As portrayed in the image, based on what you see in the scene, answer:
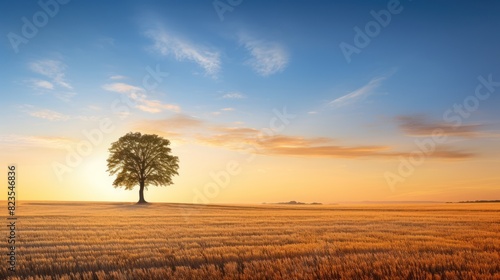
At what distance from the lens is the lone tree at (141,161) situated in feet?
215

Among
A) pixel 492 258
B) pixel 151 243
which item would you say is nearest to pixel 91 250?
pixel 151 243

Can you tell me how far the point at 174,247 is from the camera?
14953 mm

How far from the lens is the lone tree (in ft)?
215

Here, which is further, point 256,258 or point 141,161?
point 141,161

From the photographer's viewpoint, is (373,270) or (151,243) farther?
(151,243)

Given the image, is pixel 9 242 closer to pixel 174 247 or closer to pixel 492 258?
pixel 174 247

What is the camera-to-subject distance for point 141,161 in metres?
66.4

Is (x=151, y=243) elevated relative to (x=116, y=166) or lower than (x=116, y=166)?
lower

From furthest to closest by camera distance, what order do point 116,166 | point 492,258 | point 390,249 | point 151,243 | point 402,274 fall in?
point 116,166 → point 151,243 → point 390,249 → point 492,258 → point 402,274

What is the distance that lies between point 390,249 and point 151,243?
917 cm

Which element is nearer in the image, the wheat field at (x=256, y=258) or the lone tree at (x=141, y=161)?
the wheat field at (x=256, y=258)

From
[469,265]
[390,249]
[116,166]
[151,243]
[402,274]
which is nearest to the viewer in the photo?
[402,274]

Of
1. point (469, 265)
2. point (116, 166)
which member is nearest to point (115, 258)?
point (469, 265)

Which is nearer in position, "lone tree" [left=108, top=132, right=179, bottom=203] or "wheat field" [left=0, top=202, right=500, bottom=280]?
"wheat field" [left=0, top=202, right=500, bottom=280]
